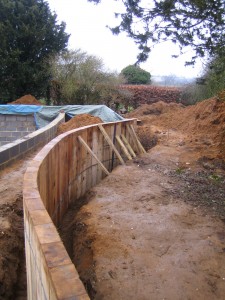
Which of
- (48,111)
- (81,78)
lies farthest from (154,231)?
(81,78)

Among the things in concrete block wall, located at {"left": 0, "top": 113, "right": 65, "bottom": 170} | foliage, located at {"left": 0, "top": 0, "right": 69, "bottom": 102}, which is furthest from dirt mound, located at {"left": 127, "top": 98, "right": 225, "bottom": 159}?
foliage, located at {"left": 0, "top": 0, "right": 69, "bottom": 102}

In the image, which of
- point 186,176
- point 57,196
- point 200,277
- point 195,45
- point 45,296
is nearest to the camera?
point 45,296

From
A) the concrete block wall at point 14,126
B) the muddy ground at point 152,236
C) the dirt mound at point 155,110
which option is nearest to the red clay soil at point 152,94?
the dirt mound at point 155,110

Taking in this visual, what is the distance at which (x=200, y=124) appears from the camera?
A: 1285 centimetres

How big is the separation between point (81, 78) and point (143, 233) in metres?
14.5

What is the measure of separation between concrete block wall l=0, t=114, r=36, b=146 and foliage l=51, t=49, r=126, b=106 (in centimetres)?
590

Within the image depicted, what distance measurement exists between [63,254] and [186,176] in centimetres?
608

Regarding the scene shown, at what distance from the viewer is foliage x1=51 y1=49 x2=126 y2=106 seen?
1784cm

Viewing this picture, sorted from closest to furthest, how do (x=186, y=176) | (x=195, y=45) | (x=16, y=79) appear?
(x=195, y=45)
(x=186, y=176)
(x=16, y=79)

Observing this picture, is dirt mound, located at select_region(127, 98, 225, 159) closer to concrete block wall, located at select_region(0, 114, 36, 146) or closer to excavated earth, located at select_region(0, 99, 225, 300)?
excavated earth, located at select_region(0, 99, 225, 300)

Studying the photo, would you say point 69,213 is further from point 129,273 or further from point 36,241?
point 36,241

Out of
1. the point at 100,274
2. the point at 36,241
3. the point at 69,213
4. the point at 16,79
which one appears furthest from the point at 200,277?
the point at 16,79

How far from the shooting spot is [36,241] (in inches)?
88.4

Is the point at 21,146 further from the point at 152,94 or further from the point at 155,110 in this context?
the point at 152,94
